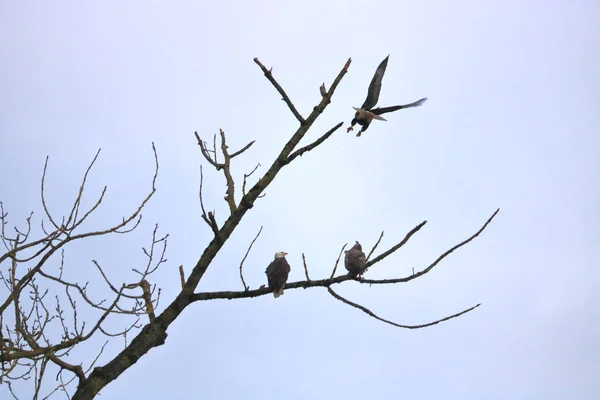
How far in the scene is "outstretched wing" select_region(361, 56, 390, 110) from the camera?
4977 mm

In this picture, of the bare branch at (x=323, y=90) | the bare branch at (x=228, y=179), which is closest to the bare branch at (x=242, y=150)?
the bare branch at (x=228, y=179)

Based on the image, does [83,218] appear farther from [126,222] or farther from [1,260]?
[1,260]

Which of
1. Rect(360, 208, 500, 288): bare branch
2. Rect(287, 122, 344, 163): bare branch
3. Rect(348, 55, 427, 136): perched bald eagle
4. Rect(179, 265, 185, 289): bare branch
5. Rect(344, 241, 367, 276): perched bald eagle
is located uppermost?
Rect(348, 55, 427, 136): perched bald eagle

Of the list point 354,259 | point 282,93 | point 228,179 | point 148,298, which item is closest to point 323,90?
point 282,93

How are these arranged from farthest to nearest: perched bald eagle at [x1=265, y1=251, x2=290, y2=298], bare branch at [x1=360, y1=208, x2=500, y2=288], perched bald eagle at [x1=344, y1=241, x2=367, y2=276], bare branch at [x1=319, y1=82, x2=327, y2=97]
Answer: perched bald eagle at [x1=344, y1=241, x2=367, y2=276] → perched bald eagle at [x1=265, y1=251, x2=290, y2=298] → bare branch at [x1=319, y1=82, x2=327, y2=97] → bare branch at [x1=360, y1=208, x2=500, y2=288]

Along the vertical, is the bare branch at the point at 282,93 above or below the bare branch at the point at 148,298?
above

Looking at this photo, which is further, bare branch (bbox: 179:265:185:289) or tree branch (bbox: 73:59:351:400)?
bare branch (bbox: 179:265:185:289)

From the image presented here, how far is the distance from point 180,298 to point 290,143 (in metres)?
1.26

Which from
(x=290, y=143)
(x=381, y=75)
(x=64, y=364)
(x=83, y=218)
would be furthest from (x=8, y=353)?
(x=381, y=75)

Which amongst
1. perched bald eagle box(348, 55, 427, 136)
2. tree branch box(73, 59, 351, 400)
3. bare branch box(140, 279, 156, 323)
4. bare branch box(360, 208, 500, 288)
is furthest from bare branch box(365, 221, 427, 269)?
perched bald eagle box(348, 55, 427, 136)

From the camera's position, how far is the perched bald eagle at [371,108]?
4.92 m

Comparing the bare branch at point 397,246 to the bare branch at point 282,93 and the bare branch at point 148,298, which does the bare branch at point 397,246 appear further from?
the bare branch at point 148,298

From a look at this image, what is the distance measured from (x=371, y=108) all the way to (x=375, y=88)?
18 centimetres

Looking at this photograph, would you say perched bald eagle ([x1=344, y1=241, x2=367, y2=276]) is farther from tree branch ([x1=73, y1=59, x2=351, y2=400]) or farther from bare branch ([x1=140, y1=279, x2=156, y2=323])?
bare branch ([x1=140, y1=279, x2=156, y2=323])
